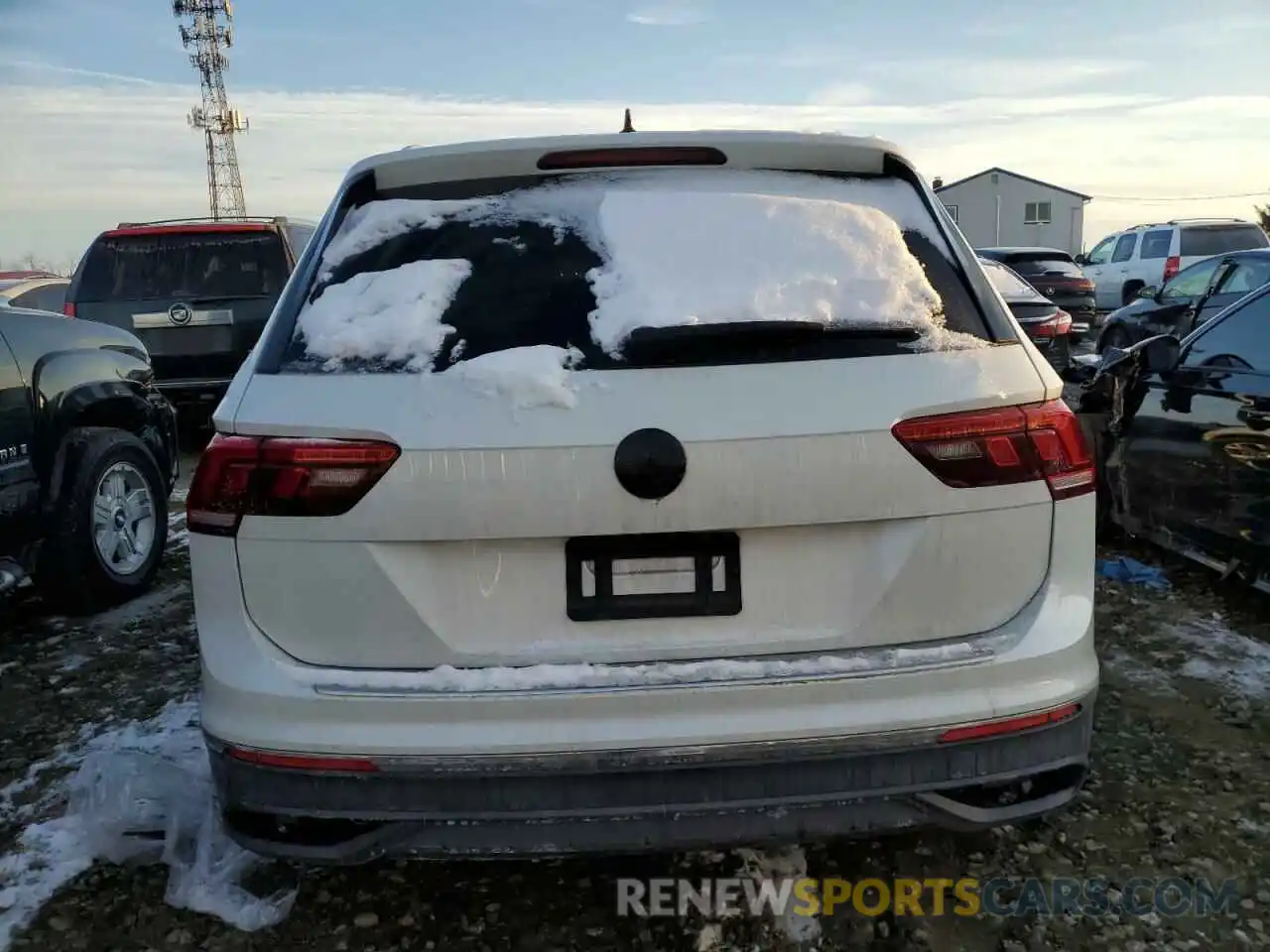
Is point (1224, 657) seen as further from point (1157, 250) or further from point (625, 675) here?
point (1157, 250)

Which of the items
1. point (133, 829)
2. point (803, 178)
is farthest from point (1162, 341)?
point (133, 829)

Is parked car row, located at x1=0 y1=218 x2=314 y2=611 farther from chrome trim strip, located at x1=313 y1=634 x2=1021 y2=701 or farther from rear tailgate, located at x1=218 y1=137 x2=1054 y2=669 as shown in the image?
chrome trim strip, located at x1=313 y1=634 x2=1021 y2=701

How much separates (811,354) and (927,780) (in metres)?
0.87

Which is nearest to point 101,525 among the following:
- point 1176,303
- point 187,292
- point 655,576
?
point 655,576

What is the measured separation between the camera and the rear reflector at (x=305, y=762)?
1.98 m

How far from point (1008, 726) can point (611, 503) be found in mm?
902

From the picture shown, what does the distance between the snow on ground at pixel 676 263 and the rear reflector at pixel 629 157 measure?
4cm

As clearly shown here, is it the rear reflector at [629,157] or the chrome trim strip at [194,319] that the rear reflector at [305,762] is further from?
the chrome trim strip at [194,319]

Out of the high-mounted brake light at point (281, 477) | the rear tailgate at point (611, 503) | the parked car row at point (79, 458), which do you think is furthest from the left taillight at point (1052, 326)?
the high-mounted brake light at point (281, 477)

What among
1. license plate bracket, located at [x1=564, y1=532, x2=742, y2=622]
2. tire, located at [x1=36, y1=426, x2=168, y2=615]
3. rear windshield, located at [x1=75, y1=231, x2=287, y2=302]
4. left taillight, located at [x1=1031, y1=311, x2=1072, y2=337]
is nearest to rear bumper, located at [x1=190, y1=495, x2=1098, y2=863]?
license plate bracket, located at [x1=564, y1=532, x2=742, y2=622]

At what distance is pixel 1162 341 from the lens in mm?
4594

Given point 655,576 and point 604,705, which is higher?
point 655,576

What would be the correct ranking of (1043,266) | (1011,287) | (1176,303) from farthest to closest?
1. (1043,266)
2. (1176,303)
3. (1011,287)

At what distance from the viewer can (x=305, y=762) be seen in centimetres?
202
